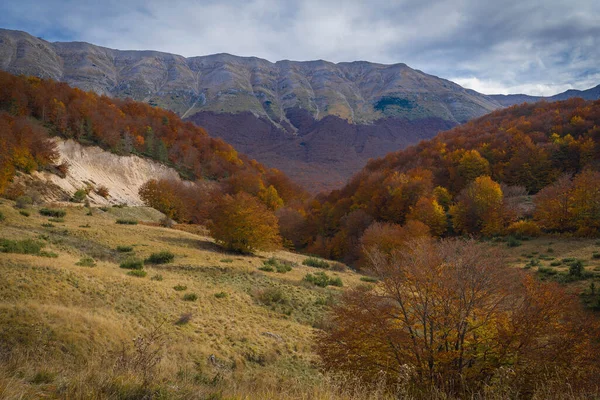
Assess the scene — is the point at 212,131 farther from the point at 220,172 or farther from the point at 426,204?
the point at 426,204

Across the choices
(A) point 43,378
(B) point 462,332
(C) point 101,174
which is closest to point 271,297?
(B) point 462,332

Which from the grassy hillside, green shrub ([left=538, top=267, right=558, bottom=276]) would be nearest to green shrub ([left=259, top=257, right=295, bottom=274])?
the grassy hillside

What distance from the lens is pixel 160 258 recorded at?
912 inches

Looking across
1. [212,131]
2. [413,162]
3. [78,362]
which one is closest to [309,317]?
[78,362]

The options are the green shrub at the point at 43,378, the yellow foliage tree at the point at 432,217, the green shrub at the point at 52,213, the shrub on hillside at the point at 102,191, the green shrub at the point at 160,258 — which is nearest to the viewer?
the green shrub at the point at 43,378

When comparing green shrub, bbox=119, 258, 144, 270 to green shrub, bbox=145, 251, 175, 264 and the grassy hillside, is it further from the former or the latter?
green shrub, bbox=145, 251, 175, 264

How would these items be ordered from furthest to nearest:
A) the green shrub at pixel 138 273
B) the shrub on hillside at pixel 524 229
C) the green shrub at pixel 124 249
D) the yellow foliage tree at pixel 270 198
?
the yellow foliage tree at pixel 270 198, the shrub on hillside at pixel 524 229, the green shrub at pixel 124 249, the green shrub at pixel 138 273

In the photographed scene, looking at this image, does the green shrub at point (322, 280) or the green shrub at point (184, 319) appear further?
the green shrub at point (322, 280)

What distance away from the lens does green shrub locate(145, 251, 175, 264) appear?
75.2 feet

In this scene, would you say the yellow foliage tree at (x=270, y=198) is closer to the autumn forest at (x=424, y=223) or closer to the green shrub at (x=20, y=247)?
the autumn forest at (x=424, y=223)

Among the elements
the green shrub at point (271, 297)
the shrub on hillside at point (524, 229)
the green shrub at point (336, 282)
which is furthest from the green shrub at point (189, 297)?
the shrub on hillside at point (524, 229)

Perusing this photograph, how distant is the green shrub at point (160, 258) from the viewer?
22.9 metres

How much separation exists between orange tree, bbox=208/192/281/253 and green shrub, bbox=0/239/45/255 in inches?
626

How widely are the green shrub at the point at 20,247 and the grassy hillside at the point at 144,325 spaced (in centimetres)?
21
